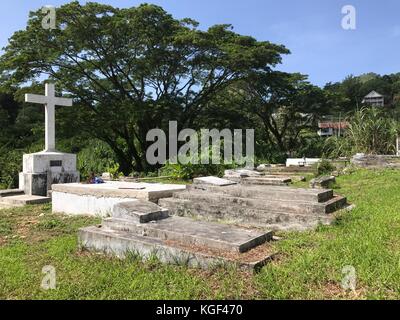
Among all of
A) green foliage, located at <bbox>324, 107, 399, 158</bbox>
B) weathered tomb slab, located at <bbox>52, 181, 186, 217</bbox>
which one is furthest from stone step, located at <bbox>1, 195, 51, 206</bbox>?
green foliage, located at <bbox>324, 107, 399, 158</bbox>

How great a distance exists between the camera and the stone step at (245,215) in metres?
5.08

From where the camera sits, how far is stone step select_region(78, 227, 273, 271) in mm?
3666

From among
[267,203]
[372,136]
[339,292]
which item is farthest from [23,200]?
[372,136]

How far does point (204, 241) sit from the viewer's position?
407cm

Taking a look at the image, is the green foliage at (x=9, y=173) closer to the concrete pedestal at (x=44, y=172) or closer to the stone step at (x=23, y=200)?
the concrete pedestal at (x=44, y=172)

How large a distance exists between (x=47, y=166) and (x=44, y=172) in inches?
8.2

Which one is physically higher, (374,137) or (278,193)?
(374,137)

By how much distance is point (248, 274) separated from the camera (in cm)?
347

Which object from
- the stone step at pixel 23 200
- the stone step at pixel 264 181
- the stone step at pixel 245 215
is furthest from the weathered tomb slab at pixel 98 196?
the stone step at pixel 264 181

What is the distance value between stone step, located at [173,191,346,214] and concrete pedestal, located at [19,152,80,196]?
5.24 metres

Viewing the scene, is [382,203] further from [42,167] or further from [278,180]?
[42,167]

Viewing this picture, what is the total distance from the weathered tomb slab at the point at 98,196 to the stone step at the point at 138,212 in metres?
1.41

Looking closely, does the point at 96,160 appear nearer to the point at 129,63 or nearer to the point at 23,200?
the point at 129,63

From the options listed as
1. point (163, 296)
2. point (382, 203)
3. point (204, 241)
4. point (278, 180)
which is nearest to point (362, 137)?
point (278, 180)
